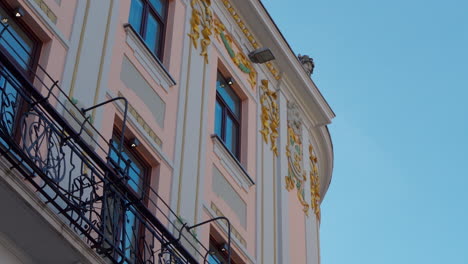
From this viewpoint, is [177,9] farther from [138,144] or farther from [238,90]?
[138,144]

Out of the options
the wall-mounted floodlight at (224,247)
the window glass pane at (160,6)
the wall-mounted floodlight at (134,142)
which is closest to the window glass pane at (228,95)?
the window glass pane at (160,6)

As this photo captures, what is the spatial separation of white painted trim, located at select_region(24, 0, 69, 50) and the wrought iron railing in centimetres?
47

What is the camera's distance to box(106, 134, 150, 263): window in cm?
1089

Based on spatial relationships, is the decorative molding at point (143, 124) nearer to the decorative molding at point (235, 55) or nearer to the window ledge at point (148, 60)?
the window ledge at point (148, 60)

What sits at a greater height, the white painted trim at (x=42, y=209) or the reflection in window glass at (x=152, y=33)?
the reflection in window glass at (x=152, y=33)

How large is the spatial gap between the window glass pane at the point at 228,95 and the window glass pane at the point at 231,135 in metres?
0.29

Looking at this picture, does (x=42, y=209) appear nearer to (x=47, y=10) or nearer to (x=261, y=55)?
(x=47, y=10)

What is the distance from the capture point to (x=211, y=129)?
16.3 m

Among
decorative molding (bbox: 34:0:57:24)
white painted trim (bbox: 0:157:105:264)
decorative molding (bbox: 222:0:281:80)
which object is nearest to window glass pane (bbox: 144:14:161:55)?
decorative molding (bbox: 222:0:281:80)

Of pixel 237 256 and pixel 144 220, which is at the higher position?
pixel 237 256

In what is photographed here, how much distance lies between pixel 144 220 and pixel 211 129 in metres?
4.68

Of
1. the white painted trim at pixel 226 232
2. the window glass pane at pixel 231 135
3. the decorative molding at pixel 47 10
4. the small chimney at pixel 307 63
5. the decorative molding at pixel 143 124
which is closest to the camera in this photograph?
the decorative molding at pixel 47 10

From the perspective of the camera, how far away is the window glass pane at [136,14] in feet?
50.6

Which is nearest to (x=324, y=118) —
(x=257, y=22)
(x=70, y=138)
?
(x=257, y=22)
